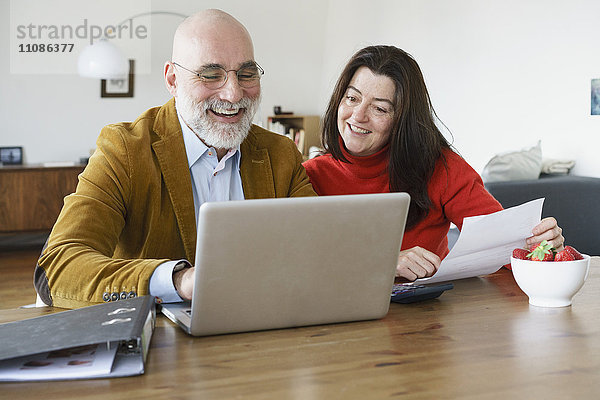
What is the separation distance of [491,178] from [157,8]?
419cm

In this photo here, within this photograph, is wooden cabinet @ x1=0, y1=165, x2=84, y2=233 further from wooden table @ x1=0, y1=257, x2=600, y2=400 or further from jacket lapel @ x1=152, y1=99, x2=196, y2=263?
wooden table @ x1=0, y1=257, x2=600, y2=400

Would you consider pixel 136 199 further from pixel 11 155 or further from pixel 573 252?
pixel 11 155

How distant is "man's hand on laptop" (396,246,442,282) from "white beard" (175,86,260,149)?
1.87ft

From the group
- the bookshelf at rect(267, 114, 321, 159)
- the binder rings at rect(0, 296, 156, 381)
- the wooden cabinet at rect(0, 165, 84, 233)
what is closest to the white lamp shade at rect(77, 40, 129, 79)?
the wooden cabinet at rect(0, 165, 84, 233)

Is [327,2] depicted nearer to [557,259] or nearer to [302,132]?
[302,132]

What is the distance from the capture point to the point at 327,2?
7.32 meters

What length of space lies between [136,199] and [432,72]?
4159 millimetres

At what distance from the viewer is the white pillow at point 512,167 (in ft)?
12.4

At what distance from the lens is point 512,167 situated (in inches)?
150

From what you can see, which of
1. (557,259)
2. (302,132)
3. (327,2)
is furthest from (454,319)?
(327,2)

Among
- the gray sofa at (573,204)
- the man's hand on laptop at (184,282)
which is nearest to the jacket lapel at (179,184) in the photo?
the man's hand on laptop at (184,282)

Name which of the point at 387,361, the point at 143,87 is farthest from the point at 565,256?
the point at 143,87

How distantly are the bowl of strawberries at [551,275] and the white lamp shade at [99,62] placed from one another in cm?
497

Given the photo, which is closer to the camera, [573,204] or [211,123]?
[211,123]
